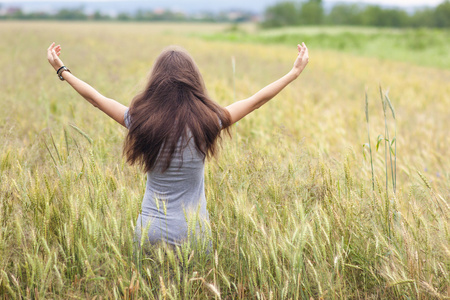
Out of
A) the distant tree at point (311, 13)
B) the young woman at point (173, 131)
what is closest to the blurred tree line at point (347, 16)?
the distant tree at point (311, 13)

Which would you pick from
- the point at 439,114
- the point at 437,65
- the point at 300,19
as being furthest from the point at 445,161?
the point at 300,19

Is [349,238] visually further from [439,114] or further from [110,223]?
[439,114]

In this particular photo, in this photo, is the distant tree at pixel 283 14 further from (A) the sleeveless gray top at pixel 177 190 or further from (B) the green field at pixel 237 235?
(A) the sleeveless gray top at pixel 177 190

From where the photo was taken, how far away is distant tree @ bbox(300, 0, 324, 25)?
67.1 m

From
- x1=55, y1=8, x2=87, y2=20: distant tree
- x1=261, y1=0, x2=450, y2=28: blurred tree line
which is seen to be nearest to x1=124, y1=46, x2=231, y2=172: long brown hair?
x1=261, y1=0, x2=450, y2=28: blurred tree line

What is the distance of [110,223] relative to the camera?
5.53 ft

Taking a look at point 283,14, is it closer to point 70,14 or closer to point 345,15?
point 345,15

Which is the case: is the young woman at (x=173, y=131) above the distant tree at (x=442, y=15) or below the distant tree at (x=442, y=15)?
below

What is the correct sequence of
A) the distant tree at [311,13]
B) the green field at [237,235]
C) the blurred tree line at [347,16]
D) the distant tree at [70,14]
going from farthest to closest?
the distant tree at [70,14]
the distant tree at [311,13]
the blurred tree line at [347,16]
the green field at [237,235]

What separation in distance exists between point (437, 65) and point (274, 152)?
1594 cm

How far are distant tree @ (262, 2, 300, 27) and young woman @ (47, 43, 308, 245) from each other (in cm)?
6186

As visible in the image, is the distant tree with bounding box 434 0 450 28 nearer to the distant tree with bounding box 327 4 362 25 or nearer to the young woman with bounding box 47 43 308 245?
the distant tree with bounding box 327 4 362 25

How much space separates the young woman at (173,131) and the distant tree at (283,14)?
61861 mm

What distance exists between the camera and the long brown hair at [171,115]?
186 cm
